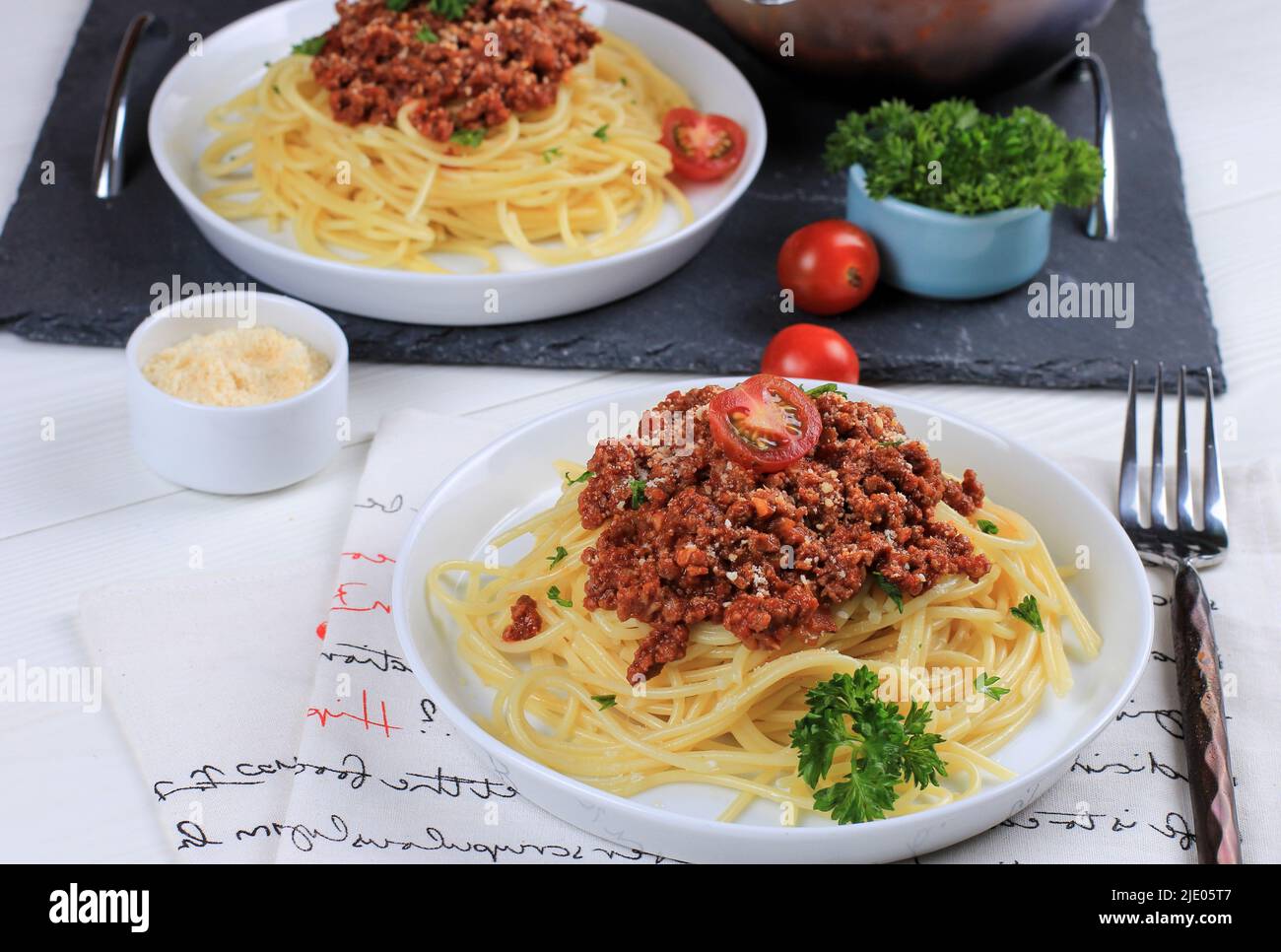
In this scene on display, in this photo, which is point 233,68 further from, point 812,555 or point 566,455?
point 812,555

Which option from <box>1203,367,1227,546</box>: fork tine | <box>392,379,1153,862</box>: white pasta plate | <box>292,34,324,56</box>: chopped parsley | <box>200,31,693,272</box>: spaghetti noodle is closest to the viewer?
<box>392,379,1153,862</box>: white pasta plate

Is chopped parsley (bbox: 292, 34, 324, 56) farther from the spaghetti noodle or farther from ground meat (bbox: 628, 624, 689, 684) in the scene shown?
ground meat (bbox: 628, 624, 689, 684)

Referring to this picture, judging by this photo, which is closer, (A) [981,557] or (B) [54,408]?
(A) [981,557]

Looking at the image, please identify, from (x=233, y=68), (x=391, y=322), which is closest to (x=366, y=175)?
(x=391, y=322)

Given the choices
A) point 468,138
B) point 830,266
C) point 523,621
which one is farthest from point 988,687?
point 468,138

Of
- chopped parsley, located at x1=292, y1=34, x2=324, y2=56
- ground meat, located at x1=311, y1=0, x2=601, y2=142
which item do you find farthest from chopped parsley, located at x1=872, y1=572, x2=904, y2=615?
chopped parsley, located at x1=292, y1=34, x2=324, y2=56
